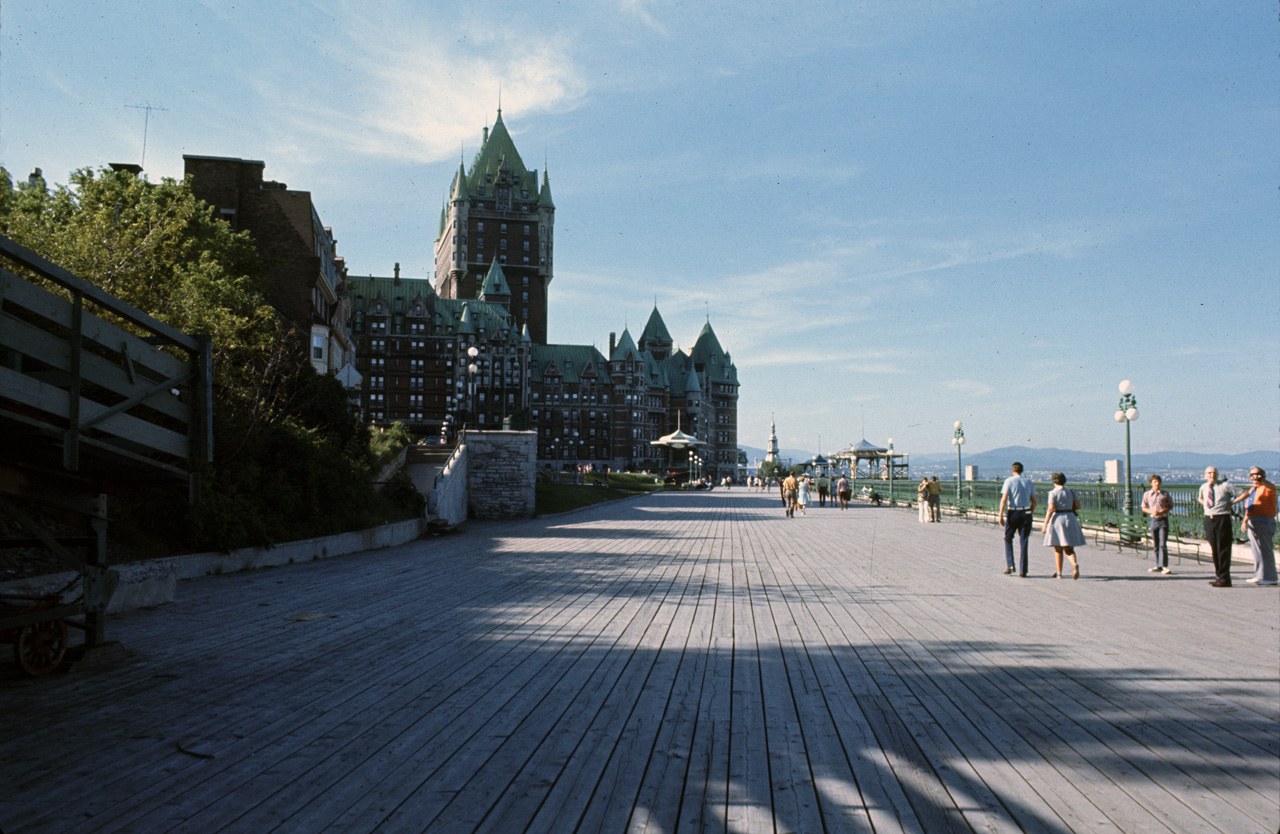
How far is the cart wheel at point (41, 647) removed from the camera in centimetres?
595

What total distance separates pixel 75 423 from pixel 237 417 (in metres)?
10.4

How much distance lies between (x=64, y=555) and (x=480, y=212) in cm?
14928

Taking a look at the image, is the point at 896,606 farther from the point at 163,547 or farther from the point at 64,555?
the point at 163,547

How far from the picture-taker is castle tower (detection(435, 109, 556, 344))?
149 metres

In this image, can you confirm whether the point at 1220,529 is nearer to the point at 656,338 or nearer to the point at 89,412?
the point at 89,412

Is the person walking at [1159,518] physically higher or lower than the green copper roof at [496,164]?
lower

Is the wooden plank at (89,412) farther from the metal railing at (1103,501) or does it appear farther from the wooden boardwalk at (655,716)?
the metal railing at (1103,501)

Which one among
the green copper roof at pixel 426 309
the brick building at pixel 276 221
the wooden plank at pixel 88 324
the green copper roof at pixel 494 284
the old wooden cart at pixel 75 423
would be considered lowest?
the old wooden cart at pixel 75 423

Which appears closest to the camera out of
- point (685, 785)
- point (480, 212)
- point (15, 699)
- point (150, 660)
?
point (685, 785)

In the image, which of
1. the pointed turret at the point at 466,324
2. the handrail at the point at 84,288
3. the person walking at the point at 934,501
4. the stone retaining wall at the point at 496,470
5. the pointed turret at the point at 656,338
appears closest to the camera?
the handrail at the point at 84,288

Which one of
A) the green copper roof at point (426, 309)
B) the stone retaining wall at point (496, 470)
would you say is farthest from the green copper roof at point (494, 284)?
the stone retaining wall at point (496, 470)

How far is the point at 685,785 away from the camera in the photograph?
13.9ft

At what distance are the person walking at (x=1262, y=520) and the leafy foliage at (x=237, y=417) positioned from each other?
1440 centimetres

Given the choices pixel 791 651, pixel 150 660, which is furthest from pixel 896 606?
pixel 150 660
